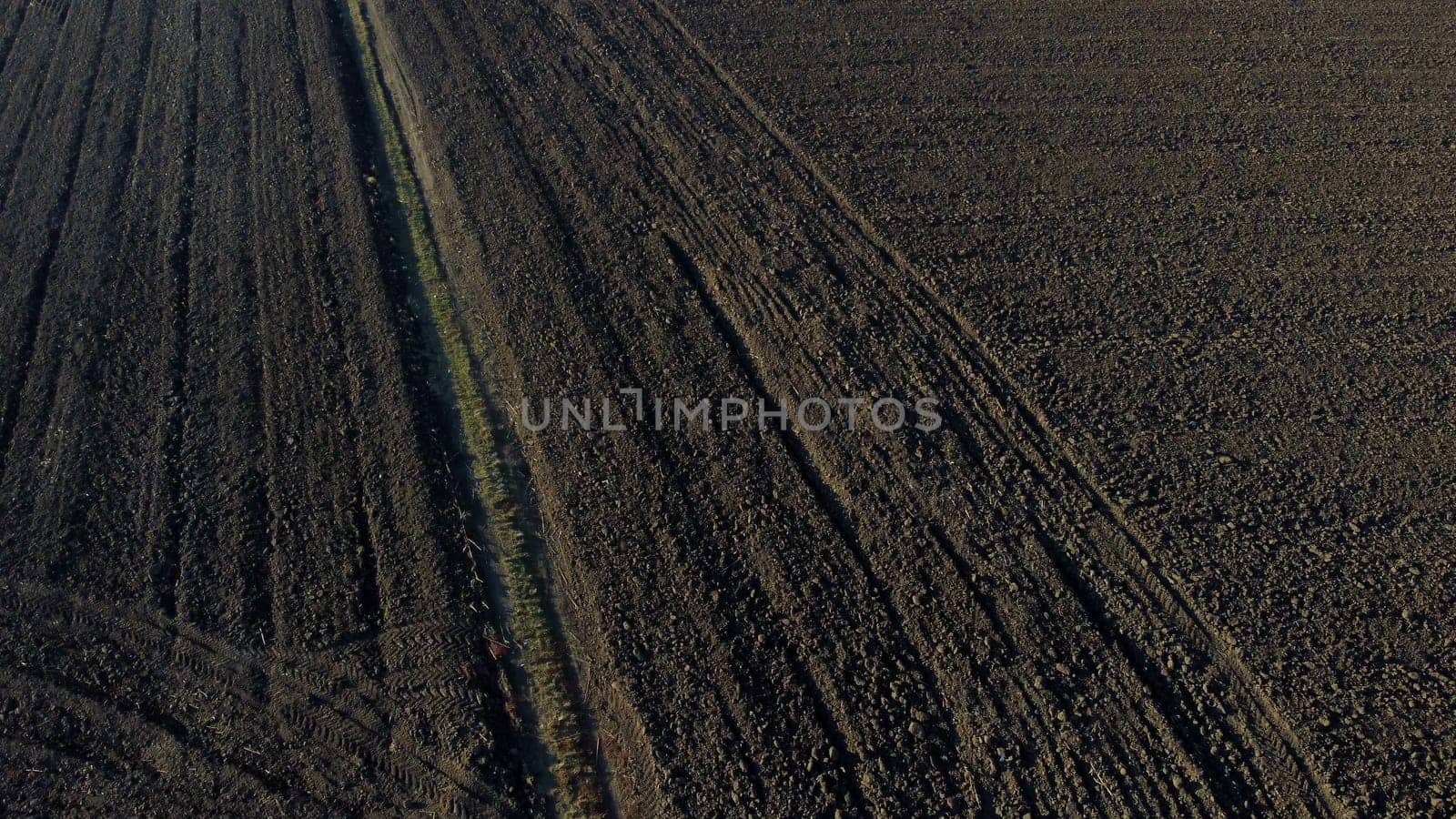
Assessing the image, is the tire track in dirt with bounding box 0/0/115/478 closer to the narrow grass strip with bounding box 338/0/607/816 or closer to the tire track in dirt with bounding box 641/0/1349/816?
the narrow grass strip with bounding box 338/0/607/816

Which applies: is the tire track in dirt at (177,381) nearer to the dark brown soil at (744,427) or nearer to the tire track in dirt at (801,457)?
the dark brown soil at (744,427)

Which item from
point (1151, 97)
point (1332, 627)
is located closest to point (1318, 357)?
point (1332, 627)

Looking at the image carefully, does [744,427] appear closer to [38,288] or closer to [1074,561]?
[1074,561]

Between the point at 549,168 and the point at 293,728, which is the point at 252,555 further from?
the point at 549,168

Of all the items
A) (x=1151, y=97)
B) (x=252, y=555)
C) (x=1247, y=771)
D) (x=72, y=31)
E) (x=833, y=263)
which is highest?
(x=72, y=31)

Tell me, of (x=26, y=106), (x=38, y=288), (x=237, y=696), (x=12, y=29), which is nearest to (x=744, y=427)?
(x=237, y=696)

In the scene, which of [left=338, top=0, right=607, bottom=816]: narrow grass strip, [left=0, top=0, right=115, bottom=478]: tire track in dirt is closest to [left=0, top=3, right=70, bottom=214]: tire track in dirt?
[left=0, top=0, right=115, bottom=478]: tire track in dirt

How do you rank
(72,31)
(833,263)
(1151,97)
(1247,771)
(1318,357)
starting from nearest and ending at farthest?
1. (1247,771)
2. (1318,357)
3. (833,263)
4. (1151,97)
5. (72,31)
